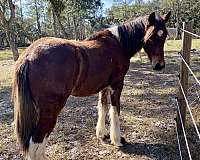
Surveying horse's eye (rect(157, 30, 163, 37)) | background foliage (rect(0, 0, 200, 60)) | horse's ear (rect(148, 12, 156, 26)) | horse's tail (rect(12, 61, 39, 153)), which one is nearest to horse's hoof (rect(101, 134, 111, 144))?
horse's tail (rect(12, 61, 39, 153))

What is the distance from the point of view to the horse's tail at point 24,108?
10.3ft

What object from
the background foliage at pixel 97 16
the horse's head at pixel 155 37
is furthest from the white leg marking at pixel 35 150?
the background foliage at pixel 97 16

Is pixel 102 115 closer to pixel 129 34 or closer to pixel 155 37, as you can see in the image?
pixel 129 34

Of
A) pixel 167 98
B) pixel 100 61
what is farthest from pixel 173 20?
pixel 100 61

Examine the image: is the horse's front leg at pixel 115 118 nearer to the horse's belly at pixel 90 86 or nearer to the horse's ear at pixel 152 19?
the horse's belly at pixel 90 86

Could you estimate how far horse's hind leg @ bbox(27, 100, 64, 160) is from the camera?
3.18 m

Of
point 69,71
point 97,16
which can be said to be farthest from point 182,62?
point 97,16

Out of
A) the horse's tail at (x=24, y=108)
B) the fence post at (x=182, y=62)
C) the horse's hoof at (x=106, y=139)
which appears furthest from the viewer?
the horse's hoof at (x=106, y=139)

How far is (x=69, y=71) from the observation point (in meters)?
3.34

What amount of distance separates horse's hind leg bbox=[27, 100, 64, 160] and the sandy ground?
640mm

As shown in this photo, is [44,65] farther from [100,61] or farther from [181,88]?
[181,88]

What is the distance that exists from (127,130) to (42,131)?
1716 mm

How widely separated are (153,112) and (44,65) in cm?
273

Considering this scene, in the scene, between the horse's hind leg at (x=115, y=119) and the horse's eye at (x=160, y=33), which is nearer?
the horse's eye at (x=160, y=33)
